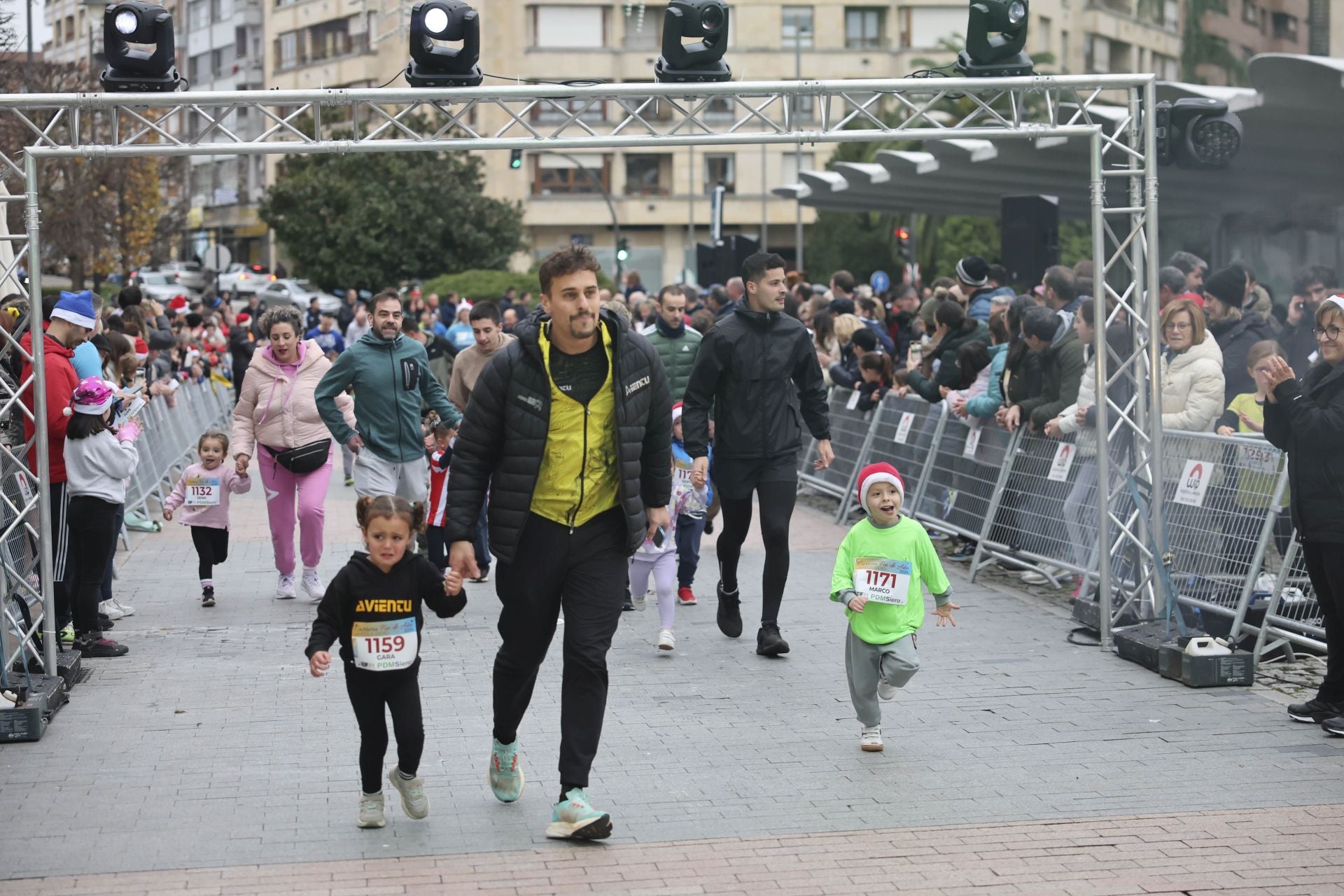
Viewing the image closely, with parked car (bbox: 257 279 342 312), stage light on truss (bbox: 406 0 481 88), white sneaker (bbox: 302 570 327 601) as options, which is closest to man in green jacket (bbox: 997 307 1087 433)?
stage light on truss (bbox: 406 0 481 88)

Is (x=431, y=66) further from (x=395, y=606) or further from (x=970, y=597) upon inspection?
(x=970, y=597)

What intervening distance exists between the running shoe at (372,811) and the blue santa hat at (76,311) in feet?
12.3

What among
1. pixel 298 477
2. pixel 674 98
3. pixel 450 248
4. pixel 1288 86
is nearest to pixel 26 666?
pixel 298 477

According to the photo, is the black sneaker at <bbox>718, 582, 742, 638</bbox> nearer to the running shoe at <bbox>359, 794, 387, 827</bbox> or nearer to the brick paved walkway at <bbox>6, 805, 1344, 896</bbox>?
the brick paved walkway at <bbox>6, 805, 1344, 896</bbox>

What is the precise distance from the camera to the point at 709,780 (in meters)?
6.58

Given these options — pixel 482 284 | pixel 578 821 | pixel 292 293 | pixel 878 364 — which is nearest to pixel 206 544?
pixel 578 821

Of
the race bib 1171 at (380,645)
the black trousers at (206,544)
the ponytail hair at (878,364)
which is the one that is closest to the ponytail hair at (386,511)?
the race bib 1171 at (380,645)

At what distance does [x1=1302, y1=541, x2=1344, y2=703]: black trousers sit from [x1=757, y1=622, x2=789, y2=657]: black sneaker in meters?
2.68

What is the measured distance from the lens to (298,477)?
10.7 metres

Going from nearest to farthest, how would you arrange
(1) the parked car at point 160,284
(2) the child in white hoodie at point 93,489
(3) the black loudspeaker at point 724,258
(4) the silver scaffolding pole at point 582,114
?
(4) the silver scaffolding pole at point 582,114, (2) the child in white hoodie at point 93,489, (3) the black loudspeaker at point 724,258, (1) the parked car at point 160,284

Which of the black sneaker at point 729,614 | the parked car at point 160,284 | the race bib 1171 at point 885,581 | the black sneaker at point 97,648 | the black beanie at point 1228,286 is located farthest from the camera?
the parked car at point 160,284

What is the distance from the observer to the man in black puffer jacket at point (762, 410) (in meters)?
8.94

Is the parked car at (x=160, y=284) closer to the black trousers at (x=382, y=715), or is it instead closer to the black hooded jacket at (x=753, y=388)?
the black hooded jacket at (x=753, y=388)

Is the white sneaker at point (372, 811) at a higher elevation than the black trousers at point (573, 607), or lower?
lower
